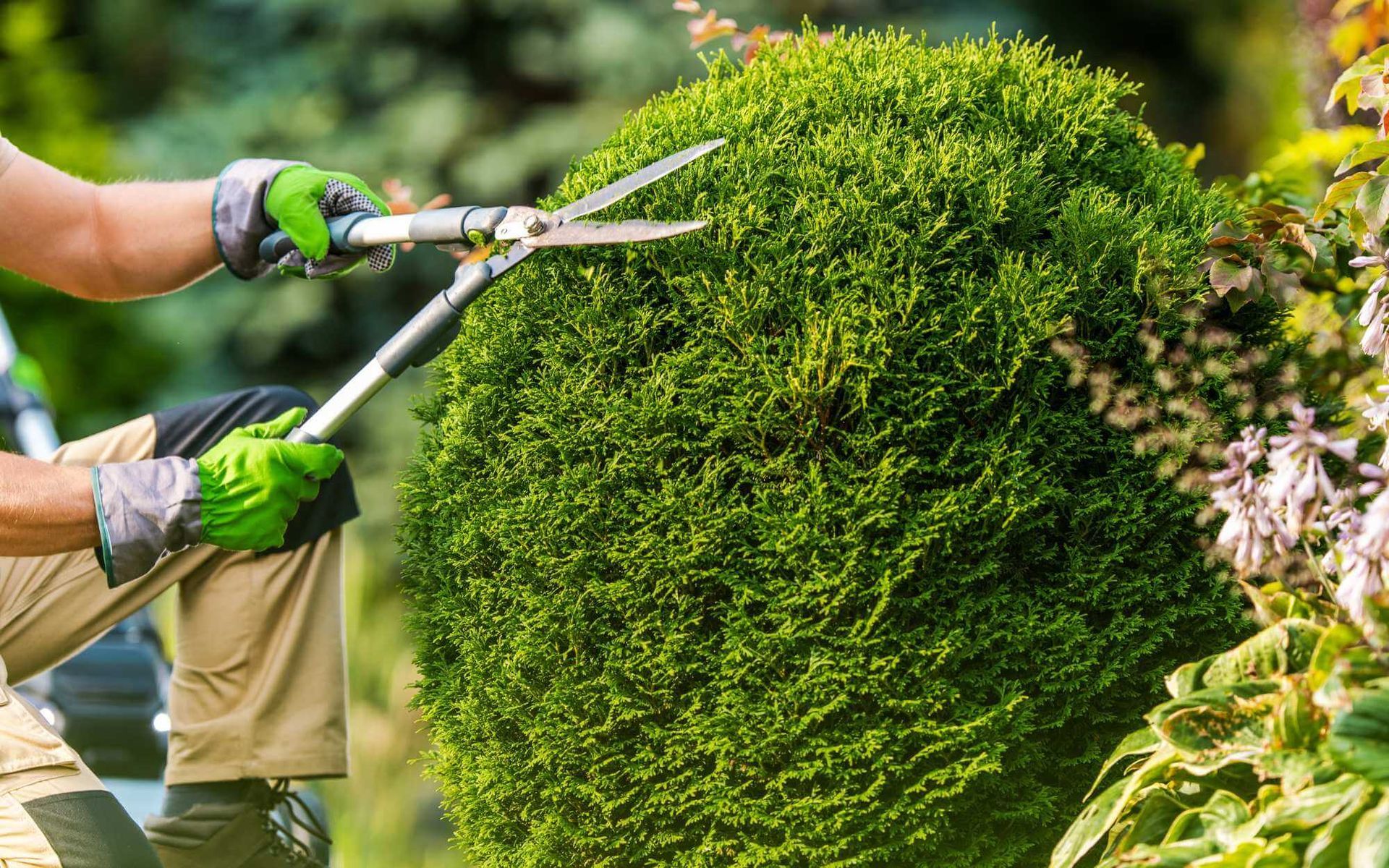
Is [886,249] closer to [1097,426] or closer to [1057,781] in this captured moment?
[1097,426]

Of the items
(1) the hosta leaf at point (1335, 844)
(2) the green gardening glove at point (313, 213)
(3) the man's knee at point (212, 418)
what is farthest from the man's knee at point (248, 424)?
(1) the hosta leaf at point (1335, 844)

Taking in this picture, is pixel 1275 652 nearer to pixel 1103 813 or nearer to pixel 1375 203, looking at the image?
pixel 1103 813

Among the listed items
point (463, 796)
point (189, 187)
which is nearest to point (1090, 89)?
point (463, 796)

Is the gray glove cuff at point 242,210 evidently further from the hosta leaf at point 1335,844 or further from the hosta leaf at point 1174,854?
the hosta leaf at point 1335,844

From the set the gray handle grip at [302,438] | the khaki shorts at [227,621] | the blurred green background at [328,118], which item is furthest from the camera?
the blurred green background at [328,118]

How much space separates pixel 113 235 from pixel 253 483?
0.99 m

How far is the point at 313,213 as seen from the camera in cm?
267

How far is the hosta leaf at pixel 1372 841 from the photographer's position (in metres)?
1.39

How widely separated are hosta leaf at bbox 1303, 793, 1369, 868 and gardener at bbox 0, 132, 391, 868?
176 centimetres

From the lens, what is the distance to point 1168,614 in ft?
6.92

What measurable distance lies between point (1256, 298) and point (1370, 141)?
42 centimetres

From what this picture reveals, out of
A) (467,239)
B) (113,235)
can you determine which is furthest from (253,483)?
(113,235)

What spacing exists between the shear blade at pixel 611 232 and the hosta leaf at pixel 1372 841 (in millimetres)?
1252

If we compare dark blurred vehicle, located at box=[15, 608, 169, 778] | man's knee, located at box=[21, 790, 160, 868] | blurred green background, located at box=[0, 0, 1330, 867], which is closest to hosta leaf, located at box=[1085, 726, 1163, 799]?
man's knee, located at box=[21, 790, 160, 868]
